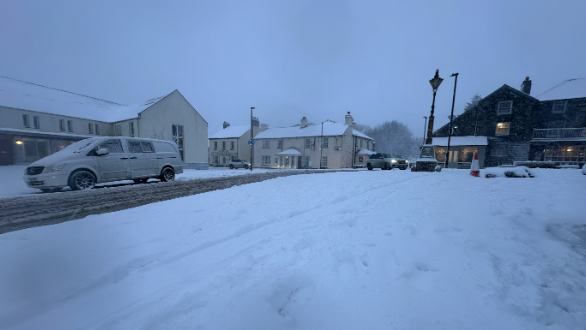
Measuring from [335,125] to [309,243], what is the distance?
2993 cm

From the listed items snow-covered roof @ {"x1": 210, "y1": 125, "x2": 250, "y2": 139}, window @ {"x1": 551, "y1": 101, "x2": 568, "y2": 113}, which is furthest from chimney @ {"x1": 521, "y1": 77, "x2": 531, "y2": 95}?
snow-covered roof @ {"x1": 210, "y1": 125, "x2": 250, "y2": 139}

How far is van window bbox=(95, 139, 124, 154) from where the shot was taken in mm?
6873

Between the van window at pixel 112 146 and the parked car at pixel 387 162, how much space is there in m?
17.3

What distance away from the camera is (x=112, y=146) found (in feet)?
23.2

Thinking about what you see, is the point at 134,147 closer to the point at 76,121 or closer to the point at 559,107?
the point at 76,121

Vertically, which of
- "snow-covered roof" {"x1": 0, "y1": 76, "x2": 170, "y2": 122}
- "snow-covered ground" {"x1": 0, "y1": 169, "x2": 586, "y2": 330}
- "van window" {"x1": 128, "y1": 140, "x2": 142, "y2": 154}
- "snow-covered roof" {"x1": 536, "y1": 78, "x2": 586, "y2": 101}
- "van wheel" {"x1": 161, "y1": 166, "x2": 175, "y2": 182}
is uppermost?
"snow-covered roof" {"x1": 536, "y1": 78, "x2": 586, "y2": 101}

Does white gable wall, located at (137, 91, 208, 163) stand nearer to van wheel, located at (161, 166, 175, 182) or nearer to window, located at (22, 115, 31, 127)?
window, located at (22, 115, 31, 127)

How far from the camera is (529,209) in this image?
3.50 meters

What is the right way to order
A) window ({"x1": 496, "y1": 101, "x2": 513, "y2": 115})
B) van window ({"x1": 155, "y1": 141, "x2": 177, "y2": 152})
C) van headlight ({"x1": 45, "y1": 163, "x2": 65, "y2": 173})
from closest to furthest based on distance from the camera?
van headlight ({"x1": 45, "y1": 163, "x2": 65, "y2": 173})
van window ({"x1": 155, "y1": 141, "x2": 177, "y2": 152})
window ({"x1": 496, "y1": 101, "x2": 513, "y2": 115})

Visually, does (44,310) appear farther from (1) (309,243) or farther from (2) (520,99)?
(2) (520,99)

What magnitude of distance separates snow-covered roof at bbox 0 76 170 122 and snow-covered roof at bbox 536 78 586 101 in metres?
40.3

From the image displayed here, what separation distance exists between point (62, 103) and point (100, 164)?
1956 centimetres

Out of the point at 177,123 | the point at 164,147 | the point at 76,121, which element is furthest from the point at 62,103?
the point at 164,147

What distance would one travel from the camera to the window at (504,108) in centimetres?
2152
